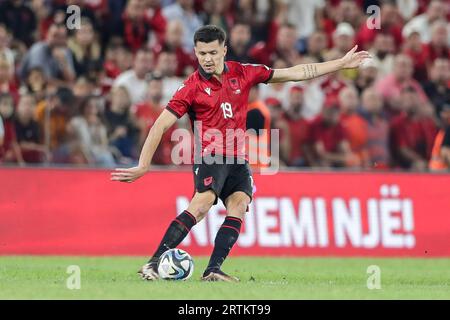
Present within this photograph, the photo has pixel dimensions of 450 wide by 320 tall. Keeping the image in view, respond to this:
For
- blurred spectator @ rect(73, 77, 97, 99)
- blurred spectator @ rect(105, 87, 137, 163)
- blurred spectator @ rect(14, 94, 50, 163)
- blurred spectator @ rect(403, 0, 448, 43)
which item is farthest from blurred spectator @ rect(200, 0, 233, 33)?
blurred spectator @ rect(14, 94, 50, 163)

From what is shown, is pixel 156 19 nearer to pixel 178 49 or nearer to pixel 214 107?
pixel 178 49

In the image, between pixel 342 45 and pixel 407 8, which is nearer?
pixel 342 45

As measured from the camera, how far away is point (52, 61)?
1819 centimetres

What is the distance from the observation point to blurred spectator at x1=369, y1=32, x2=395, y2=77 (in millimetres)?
20281

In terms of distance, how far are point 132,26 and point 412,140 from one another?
5.18 meters

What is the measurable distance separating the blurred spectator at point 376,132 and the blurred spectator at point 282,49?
1.53 meters

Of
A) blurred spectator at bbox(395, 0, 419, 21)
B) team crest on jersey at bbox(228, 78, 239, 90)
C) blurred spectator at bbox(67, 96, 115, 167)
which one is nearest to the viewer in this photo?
team crest on jersey at bbox(228, 78, 239, 90)

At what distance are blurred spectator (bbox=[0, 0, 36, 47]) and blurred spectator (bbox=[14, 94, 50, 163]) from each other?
2239mm

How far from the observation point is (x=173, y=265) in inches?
409

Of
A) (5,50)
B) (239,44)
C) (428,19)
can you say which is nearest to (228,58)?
(239,44)

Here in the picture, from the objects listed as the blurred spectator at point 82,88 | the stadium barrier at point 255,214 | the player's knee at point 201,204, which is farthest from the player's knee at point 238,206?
the blurred spectator at point 82,88

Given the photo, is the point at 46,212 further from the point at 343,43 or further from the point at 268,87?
the point at 343,43

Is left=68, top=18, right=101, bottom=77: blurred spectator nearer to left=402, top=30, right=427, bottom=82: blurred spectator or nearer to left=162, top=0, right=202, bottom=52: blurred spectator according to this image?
left=162, top=0, right=202, bottom=52: blurred spectator

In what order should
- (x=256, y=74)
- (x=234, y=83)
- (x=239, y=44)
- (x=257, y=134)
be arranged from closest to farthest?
1. (x=234, y=83)
2. (x=256, y=74)
3. (x=257, y=134)
4. (x=239, y=44)
